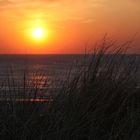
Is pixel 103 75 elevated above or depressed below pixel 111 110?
above

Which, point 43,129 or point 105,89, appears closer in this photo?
point 43,129

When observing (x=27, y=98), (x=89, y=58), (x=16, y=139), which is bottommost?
(x=16, y=139)

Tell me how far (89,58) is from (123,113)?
89 cm

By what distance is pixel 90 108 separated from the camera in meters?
5.02

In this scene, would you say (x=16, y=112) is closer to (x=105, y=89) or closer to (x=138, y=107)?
(x=105, y=89)

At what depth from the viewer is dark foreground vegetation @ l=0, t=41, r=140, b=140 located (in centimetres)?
472

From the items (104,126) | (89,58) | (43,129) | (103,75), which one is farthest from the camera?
(89,58)

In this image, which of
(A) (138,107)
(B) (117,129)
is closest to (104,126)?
(B) (117,129)

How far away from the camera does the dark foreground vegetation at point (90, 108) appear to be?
472 cm

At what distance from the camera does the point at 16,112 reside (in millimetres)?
4965

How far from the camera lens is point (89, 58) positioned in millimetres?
5809

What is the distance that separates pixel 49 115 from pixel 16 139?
41 cm

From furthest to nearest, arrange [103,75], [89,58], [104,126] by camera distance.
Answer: [89,58], [103,75], [104,126]

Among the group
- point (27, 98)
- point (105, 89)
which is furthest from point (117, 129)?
point (27, 98)
